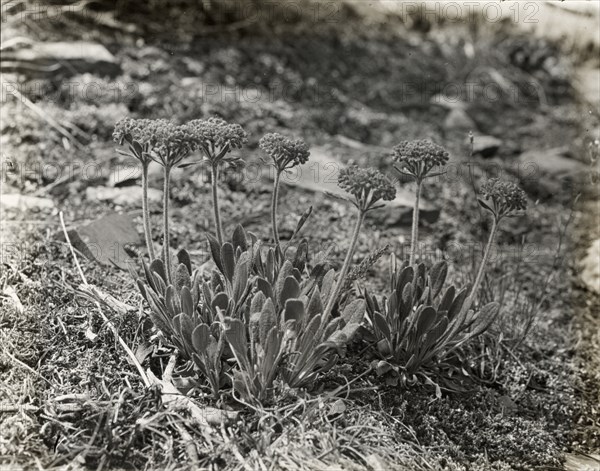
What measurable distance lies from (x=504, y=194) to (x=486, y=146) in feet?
12.0

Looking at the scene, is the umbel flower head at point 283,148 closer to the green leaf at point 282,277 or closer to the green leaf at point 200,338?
the green leaf at point 282,277

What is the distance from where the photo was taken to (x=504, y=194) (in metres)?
3.32

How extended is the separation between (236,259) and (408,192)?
8.05ft

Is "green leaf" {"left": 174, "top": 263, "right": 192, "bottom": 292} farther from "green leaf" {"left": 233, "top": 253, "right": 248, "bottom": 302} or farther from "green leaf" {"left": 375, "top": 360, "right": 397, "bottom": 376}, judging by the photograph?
"green leaf" {"left": 375, "top": 360, "right": 397, "bottom": 376}

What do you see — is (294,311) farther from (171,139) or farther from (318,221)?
(318,221)

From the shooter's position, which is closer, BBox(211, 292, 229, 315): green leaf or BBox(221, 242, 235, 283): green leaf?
BBox(211, 292, 229, 315): green leaf

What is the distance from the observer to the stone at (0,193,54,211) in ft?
15.2

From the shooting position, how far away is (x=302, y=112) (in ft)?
21.5

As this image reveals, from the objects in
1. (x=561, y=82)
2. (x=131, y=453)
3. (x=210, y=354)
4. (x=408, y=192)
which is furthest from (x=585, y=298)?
(x=561, y=82)

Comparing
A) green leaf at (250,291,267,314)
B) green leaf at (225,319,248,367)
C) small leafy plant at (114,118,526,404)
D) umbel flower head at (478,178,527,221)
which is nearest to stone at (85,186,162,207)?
small leafy plant at (114,118,526,404)

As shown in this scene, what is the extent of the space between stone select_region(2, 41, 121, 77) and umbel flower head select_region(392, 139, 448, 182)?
11.8 feet

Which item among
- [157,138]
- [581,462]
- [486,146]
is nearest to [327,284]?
[157,138]

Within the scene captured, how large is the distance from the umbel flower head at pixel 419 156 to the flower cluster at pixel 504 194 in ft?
0.78

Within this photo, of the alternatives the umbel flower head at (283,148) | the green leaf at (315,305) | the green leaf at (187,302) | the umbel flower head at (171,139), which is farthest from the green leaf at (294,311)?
the umbel flower head at (171,139)
